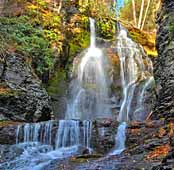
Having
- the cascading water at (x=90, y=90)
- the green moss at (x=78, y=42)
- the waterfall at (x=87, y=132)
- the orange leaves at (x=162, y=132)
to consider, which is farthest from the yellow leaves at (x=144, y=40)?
the orange leaves at (x=162, y=132)

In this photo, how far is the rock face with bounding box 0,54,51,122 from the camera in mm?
15180

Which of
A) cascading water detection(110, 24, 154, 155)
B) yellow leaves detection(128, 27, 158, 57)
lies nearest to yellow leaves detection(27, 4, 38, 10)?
cascading water detection(110, 24, 154, 155)

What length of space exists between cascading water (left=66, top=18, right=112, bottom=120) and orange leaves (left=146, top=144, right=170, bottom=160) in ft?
32.1

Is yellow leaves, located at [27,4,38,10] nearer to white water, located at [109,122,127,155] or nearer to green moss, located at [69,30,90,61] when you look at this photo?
green moss, located at [69,30,90,61]

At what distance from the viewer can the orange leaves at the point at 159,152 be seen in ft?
28.5

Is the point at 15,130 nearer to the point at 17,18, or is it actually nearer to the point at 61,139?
the point at 61,139

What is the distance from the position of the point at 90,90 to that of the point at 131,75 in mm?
2622

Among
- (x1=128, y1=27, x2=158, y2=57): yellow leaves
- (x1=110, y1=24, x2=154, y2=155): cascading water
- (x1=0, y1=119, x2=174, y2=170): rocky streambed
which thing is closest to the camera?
(x1=0, y1=119, x2=174, y2=170): rocky streambed

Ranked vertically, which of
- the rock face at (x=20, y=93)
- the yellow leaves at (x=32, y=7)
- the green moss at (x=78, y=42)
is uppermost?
the yellow leaves at (x=32, y=7)

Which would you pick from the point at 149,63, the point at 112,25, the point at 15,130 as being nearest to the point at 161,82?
the point at 15,130

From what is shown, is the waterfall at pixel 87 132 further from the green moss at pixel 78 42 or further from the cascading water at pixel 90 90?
the green moss at pixel 78 42

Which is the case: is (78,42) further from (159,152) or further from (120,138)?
(159,152)

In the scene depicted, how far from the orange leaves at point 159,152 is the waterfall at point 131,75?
8.70 meters

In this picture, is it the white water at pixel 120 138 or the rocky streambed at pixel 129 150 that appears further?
the white water at pixel 120 138
